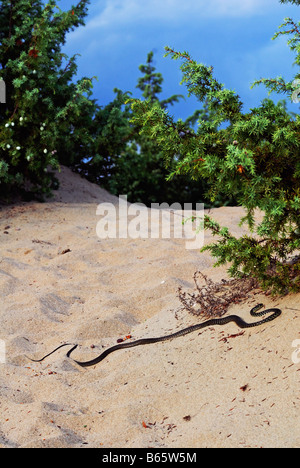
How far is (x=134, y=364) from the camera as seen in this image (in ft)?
13.2

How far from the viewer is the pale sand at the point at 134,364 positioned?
297 centimetres

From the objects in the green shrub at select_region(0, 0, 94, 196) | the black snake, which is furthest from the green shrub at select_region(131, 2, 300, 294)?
the green shrub at select_region(0, 0, 94, 196)

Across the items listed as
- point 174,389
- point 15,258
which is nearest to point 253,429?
point 174,389

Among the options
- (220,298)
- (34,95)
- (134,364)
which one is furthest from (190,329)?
(34,95)

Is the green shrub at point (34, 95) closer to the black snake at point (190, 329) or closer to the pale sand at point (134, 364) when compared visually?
the pale sand at point (134, 364)

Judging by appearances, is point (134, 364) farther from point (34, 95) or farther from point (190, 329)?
point (34, 95)

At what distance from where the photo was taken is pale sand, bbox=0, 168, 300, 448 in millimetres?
2975

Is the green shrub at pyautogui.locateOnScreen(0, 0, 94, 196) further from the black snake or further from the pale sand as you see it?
the black snake

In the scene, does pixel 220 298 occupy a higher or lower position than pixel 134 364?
higher

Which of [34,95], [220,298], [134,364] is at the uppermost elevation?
[34,95]

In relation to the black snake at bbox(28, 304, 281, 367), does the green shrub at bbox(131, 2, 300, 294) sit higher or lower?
higher

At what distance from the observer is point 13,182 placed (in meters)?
9.24

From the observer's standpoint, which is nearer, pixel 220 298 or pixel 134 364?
pixel 134 364

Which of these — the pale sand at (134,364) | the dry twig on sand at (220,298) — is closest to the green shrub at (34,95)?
the pale sand at (134,364)
